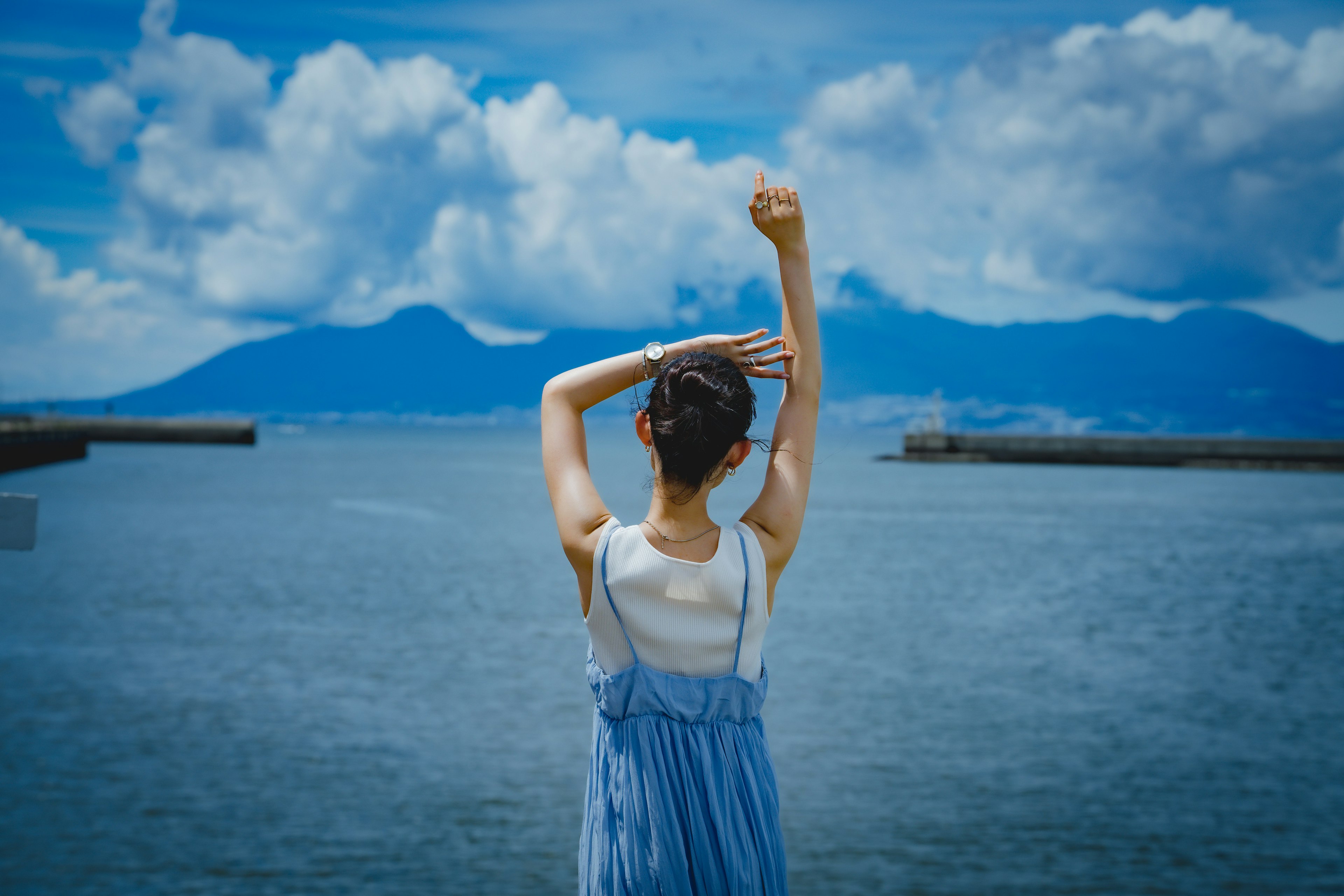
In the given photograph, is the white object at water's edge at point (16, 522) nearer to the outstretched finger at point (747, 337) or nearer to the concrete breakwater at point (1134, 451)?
the outstretched finger at point (747, 337)

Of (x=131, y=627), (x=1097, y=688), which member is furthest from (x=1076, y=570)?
Answer: (x=131, y=627)

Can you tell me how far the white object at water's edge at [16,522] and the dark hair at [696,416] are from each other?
76.7 inches

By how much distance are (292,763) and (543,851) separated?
135 inches

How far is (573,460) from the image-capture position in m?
1.94

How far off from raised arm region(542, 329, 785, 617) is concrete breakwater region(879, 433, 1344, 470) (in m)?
86.8

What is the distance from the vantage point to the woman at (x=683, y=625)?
5.95 feet

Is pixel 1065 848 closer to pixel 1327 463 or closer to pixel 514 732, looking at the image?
pixel 514 732

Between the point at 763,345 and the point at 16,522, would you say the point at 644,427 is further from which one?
the point at 16,522

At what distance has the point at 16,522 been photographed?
286 cm

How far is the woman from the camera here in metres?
1.81

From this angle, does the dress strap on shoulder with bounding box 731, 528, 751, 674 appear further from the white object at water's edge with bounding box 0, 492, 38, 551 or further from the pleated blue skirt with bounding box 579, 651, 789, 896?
the white object at water's edge with bounding box 0, 492, 38, 551

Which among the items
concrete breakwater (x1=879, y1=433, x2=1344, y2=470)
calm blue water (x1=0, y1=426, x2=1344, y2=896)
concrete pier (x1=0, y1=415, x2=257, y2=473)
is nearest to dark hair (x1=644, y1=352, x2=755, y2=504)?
calm blue water (x1=0, y1=426, x2=1344, y2=896)

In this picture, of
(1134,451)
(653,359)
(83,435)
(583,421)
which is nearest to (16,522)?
(583,421)

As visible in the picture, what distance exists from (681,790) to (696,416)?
0.65m
